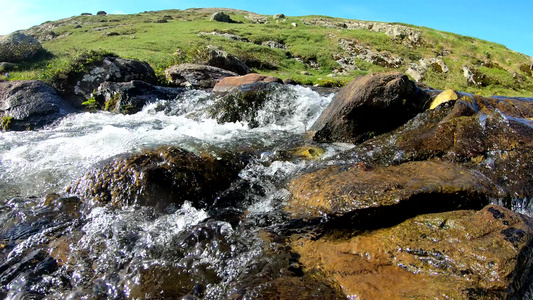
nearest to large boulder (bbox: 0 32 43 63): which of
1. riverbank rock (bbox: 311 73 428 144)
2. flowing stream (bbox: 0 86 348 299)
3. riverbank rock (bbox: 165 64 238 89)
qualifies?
riverbank rock (bbox: 165 64 238 89)

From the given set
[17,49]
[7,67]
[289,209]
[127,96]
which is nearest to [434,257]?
[289,209]

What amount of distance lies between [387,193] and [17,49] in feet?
88.3

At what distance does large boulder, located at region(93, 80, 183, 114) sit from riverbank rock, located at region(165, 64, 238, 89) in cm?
223

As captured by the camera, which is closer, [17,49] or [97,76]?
[97,76]

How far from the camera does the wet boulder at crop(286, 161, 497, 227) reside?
5.06 meters

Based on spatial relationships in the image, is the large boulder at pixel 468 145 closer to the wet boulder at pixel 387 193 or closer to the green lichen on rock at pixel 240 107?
the wet boulder at pixel 387 193

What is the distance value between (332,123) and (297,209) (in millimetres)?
4945

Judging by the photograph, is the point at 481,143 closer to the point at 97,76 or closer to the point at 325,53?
the point at 97,76

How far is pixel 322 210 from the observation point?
5398 millimetres

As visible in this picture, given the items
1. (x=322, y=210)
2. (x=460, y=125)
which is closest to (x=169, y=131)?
(x=322, y=210)

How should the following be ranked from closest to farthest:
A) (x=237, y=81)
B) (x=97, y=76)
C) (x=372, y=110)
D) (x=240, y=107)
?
(x=372, y=110)
(x=240, y=107)
(x=237, y=81)
(x=97, y=76)

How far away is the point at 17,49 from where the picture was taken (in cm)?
2214

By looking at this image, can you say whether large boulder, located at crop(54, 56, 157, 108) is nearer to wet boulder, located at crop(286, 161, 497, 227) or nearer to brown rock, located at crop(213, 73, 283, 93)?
brown rock, located at crop(213, 73, 283, 93)

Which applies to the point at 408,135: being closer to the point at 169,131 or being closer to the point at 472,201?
the point at 472,201
